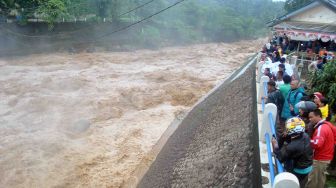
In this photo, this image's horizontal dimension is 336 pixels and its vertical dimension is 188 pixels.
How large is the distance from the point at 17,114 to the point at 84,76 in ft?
19.8

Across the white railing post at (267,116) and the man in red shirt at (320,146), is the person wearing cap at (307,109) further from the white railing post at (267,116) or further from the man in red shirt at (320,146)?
the white railing post at (267,116)

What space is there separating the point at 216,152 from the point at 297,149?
119 inches

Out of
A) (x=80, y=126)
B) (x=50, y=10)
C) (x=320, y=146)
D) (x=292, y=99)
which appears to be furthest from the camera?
(x=50, y=10)

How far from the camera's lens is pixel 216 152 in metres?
6.80

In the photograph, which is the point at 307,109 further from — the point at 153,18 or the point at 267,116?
the point at 153,18

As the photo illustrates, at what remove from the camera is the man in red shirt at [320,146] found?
4.33 meters

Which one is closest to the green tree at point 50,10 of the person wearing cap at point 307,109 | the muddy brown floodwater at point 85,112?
the muddy brown floodwater at point 85,112

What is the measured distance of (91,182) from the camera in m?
8.55

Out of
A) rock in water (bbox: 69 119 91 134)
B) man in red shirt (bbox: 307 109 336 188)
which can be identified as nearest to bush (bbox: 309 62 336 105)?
man in red shirt (bbox: 307 109 336 188)

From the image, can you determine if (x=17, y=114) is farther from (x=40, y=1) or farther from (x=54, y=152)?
(x=40, y=1)

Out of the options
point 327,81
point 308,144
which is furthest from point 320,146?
point 327,81

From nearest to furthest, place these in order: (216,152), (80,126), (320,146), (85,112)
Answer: (320,146) < (216,152) < (80,126) < (85,112)

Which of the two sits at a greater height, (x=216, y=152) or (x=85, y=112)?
(x=216, y=152)

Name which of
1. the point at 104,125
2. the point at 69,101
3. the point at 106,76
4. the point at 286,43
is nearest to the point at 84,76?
the point at 106,76
